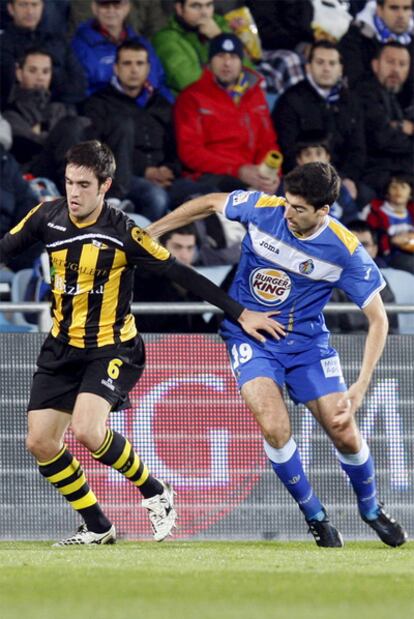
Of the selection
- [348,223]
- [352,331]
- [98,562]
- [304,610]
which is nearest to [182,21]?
[348,223]

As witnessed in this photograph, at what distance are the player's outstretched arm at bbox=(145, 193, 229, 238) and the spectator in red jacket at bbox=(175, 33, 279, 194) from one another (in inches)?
188

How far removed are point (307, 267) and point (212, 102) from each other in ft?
17.7

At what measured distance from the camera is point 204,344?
1034 cm

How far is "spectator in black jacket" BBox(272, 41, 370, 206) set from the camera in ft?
46.8

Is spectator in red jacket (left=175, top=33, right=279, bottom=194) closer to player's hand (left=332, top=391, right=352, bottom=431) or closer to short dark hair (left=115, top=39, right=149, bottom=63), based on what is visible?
short dark hair (left=115, top=39, right=149, bottom=63)

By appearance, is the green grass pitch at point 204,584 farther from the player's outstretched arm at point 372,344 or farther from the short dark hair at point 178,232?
the short dark hair at point 178,232

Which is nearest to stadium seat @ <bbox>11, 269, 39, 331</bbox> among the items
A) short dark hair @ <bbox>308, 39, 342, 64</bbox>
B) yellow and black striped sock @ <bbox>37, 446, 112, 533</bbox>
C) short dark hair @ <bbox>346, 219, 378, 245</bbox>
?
short dark hair @ <bbox>346, 219, 378, 245</bbox>

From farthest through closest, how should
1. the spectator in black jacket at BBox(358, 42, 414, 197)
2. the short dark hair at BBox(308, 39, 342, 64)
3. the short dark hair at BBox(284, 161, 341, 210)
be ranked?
1. the spectator in black jacket at BBox(358, 42, 414, 197)
2. the short dark hair at BBox(308, 39, 342, 64)
3. the short dark hair at BBox(284, 161, 341, 210)

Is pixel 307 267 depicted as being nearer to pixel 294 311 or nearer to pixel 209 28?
pixel 294 311

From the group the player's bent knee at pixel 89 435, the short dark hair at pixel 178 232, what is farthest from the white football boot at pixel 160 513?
the short dark hair at pixel 178 232

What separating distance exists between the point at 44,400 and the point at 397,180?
→ 652cm

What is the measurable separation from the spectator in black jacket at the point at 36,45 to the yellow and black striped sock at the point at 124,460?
515 cm

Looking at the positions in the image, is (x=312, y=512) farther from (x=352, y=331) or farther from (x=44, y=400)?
(x=352, y=331)

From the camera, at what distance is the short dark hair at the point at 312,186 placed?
823 cm
